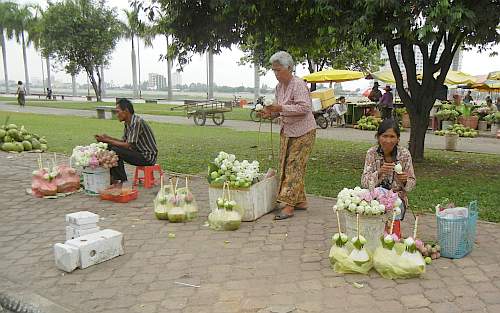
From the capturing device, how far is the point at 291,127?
4.97 metres


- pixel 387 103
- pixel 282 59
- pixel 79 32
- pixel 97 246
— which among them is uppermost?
pixel 79 32

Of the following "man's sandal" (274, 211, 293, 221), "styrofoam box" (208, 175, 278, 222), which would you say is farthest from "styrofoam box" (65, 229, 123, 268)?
"man's sandal" (274, 211, 293, 221)

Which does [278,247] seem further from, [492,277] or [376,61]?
[376,61]

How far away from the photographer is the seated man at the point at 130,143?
6.08m

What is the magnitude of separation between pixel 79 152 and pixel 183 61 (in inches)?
155

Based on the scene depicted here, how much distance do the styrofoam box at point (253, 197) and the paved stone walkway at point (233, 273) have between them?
0.13 m

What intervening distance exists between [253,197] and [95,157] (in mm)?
2390

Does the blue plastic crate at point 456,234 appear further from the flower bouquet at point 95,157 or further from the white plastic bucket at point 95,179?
the white plastic bucket at point 95,179

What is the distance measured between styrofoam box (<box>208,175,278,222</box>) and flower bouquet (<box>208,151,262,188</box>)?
81 mm

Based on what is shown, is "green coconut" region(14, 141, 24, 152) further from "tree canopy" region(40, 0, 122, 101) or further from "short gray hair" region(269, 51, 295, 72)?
"tree canopy" region(40, 0, 122, 101)

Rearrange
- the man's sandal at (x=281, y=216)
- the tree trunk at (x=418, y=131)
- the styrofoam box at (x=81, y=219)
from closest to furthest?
the styrofoam box at (x=81, y=219), the man's sandal at (x=281, y=216), the tree trunk at (x=418, y=131)

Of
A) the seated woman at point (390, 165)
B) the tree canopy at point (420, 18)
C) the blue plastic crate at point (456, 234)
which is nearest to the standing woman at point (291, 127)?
the seated woman at point (390, 165)

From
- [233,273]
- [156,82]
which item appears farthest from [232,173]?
[156,82]

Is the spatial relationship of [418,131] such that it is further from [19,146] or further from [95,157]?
[19,146]
